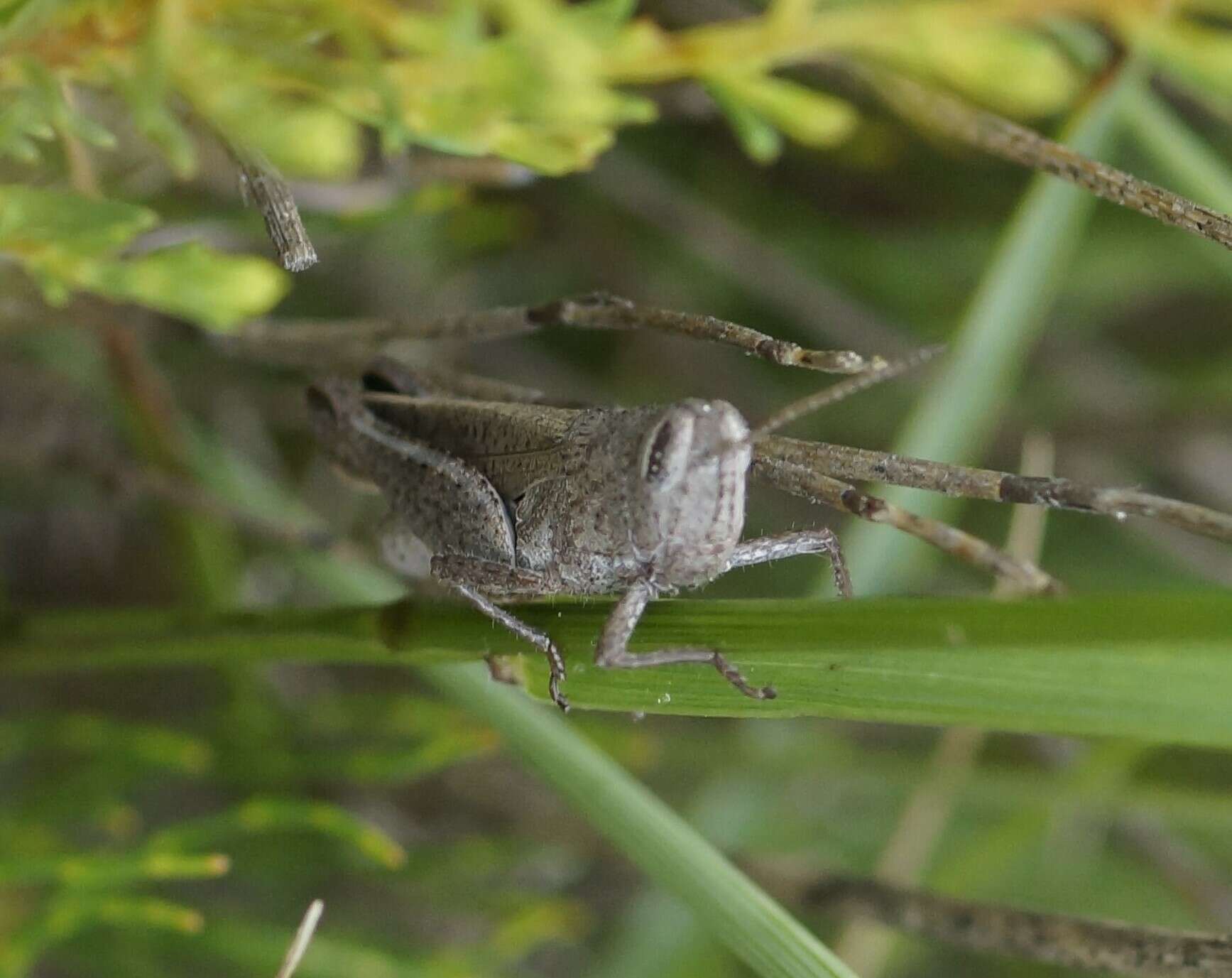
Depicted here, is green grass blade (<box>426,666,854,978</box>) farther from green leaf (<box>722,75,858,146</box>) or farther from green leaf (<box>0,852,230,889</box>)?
green leaf (<box>722,75,858,146</box>)

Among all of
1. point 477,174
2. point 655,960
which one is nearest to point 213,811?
point 655,960

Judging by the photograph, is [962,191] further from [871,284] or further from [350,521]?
[350,521]

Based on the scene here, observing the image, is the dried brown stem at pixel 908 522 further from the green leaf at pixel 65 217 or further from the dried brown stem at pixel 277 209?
the green leaf at pixel 65 217

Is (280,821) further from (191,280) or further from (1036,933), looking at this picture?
(1036,933)

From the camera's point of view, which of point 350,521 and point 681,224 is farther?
point 681,224

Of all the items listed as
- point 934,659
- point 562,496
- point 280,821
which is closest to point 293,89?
point 562,496

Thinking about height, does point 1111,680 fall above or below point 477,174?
below
